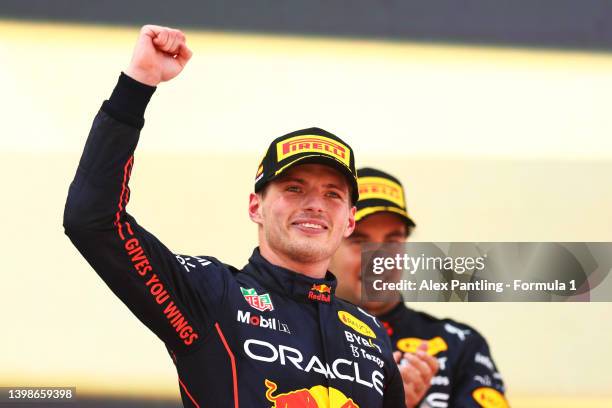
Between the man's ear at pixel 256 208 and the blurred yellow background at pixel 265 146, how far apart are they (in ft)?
4.00

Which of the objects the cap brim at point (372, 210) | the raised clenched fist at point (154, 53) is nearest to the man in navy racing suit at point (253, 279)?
the raised clenched fist at point (154, 53)

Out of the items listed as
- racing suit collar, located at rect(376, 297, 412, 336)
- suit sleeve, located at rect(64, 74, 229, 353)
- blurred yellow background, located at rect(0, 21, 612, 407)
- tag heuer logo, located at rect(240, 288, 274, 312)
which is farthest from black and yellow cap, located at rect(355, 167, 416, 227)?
suit sleeve, located at rect(64, 74, 229, 353)

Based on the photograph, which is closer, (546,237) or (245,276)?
(245,276)

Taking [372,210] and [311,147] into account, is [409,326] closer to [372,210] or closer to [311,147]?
[372,210]

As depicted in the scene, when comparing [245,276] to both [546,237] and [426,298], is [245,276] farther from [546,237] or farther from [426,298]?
[546,237]

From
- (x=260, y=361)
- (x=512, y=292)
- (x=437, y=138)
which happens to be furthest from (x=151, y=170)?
(x=260, y=361)

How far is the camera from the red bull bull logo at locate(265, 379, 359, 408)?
1628mm

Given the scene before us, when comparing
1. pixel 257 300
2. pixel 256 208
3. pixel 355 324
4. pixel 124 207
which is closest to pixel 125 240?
pixel 124 207

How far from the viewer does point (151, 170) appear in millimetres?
3115

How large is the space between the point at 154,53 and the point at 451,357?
63.4 inches

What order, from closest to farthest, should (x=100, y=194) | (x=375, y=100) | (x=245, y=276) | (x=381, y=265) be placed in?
1. (x=100, y=194)
2. (x=245, y=276)
3. (x=381, y=265)
4. (x=375, y=100)

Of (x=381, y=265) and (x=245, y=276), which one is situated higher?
Result: (x=381, y=265)

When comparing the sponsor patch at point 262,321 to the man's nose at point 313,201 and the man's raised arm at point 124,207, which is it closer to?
the man's raised arm at point 124,207

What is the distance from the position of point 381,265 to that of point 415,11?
1058mm
